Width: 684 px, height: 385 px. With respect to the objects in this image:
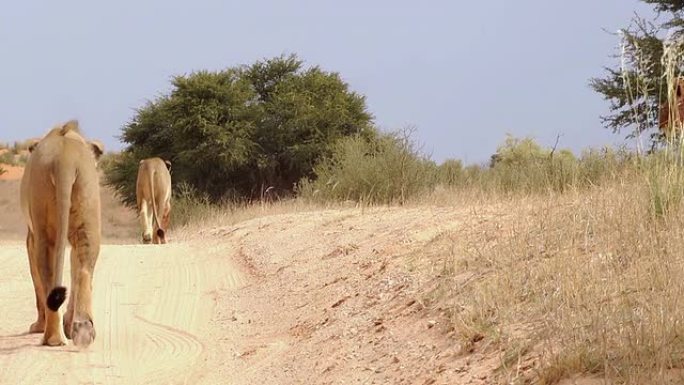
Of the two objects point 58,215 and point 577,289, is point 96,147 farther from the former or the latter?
point 577,289

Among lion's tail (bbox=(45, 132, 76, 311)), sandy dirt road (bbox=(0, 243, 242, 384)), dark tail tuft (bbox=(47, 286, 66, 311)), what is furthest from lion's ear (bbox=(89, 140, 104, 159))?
dark tail tuft (bbox=(47, 286, 66, 311))

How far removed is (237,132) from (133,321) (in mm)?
24745

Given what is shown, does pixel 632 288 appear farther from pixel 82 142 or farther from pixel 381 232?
pixel 381 232

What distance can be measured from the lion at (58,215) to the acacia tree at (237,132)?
25.1 meters

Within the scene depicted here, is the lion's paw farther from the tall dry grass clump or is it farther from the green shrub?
the green shrub

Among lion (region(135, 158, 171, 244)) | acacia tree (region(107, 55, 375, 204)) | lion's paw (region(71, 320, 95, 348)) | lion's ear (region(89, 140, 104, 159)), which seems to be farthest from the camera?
acacia tree (region(107, 55, 375, 204))

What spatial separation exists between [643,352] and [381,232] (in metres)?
7.01

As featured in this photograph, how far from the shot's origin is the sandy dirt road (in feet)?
22.7

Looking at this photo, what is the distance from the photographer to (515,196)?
12.0 meters

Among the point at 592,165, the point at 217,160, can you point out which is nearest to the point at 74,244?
the point at 592,165

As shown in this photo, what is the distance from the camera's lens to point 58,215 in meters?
7.15

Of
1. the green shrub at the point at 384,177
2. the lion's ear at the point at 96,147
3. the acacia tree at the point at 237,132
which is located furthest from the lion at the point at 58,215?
the acacia tree at the point at 237,132

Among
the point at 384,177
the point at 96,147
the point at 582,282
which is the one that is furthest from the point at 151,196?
the point at 582,282

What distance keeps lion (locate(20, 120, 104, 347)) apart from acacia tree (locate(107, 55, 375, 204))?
82.3 ft
